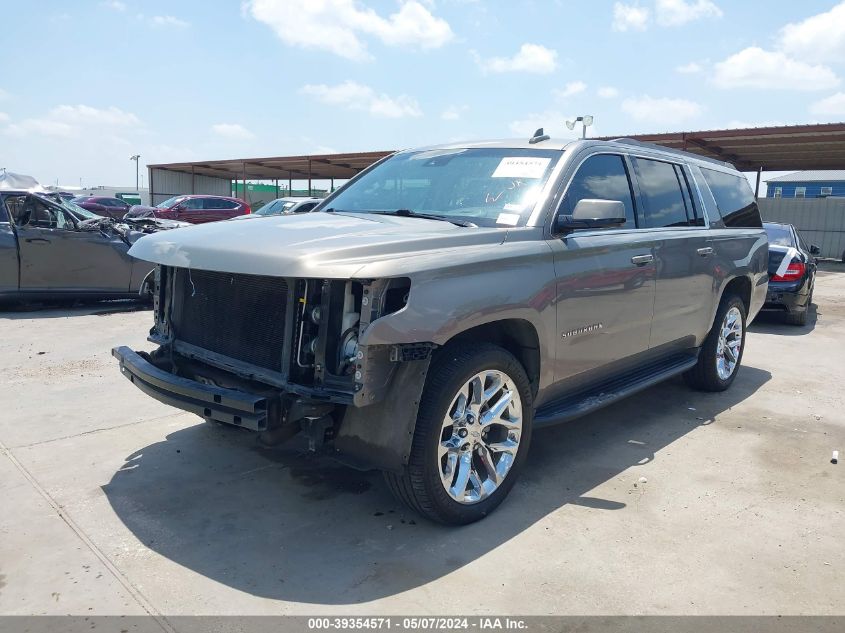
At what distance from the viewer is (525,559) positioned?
313cm

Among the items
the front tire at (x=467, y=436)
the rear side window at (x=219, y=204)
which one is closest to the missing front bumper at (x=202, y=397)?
the front tire at (x=467, y=436)

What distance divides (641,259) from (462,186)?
130cm

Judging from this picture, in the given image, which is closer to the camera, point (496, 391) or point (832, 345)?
point (496, 391)

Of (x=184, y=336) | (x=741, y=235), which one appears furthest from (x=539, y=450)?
(x=741, y=235)

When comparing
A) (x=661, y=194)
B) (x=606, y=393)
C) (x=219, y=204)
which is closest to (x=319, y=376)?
(x=606, y=393)

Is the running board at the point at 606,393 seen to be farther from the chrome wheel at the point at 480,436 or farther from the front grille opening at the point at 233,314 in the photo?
the front grille opening at the point at 233,314

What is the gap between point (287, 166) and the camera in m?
38.3

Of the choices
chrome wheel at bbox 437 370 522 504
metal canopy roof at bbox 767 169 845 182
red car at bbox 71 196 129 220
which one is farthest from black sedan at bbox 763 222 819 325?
metal canopy roof at bbox 767 169 845 182

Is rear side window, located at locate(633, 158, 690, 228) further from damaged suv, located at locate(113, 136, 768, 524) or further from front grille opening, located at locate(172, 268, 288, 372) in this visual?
front grille opening, located at locate(172, 268, 288, 372)

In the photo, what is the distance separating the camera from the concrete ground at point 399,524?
9.26 ft

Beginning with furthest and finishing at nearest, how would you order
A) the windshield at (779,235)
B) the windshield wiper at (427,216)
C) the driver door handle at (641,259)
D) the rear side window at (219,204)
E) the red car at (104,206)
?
the red car at (104,206), the rear side window at (219,204), the windshield at (779,235), the driver door handle at (641,259), the windshield wiper at (427,216)

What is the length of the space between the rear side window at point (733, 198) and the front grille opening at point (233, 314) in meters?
4.08
